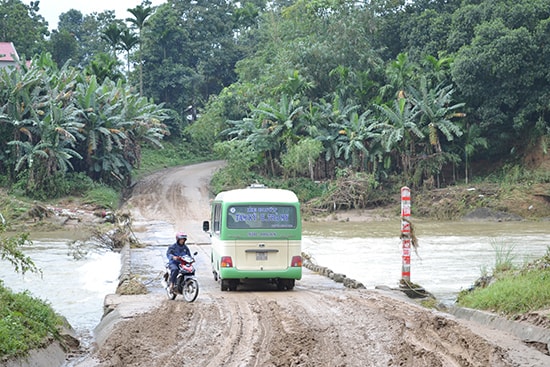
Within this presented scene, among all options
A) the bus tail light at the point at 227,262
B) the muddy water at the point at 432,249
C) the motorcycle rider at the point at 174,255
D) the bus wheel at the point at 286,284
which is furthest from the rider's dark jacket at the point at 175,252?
the muddy water at the point at 432,249

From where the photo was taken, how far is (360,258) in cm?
2719

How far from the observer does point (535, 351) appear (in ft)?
33.4

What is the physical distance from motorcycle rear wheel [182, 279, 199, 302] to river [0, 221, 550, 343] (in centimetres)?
185

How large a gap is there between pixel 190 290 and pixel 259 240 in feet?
7.96

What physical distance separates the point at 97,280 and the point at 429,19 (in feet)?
121

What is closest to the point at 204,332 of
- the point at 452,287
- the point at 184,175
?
the point at 452,287

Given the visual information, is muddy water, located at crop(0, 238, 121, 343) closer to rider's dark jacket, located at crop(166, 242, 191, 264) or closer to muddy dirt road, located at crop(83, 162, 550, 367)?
muddy dirt road, located at crop(83, 162, 550, 367)

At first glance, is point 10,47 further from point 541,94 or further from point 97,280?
point 97,280

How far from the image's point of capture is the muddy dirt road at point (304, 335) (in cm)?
978

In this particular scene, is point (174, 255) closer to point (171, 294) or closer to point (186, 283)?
point (186, 283)

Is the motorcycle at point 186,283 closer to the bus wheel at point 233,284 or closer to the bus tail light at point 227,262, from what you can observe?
the bus tail light at point 227,262

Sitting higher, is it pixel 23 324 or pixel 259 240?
pixel 259 240

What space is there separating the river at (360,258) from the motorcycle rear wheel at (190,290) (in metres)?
1.85

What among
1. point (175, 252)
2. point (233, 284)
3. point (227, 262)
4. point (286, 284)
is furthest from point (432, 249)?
point (175, 252)
